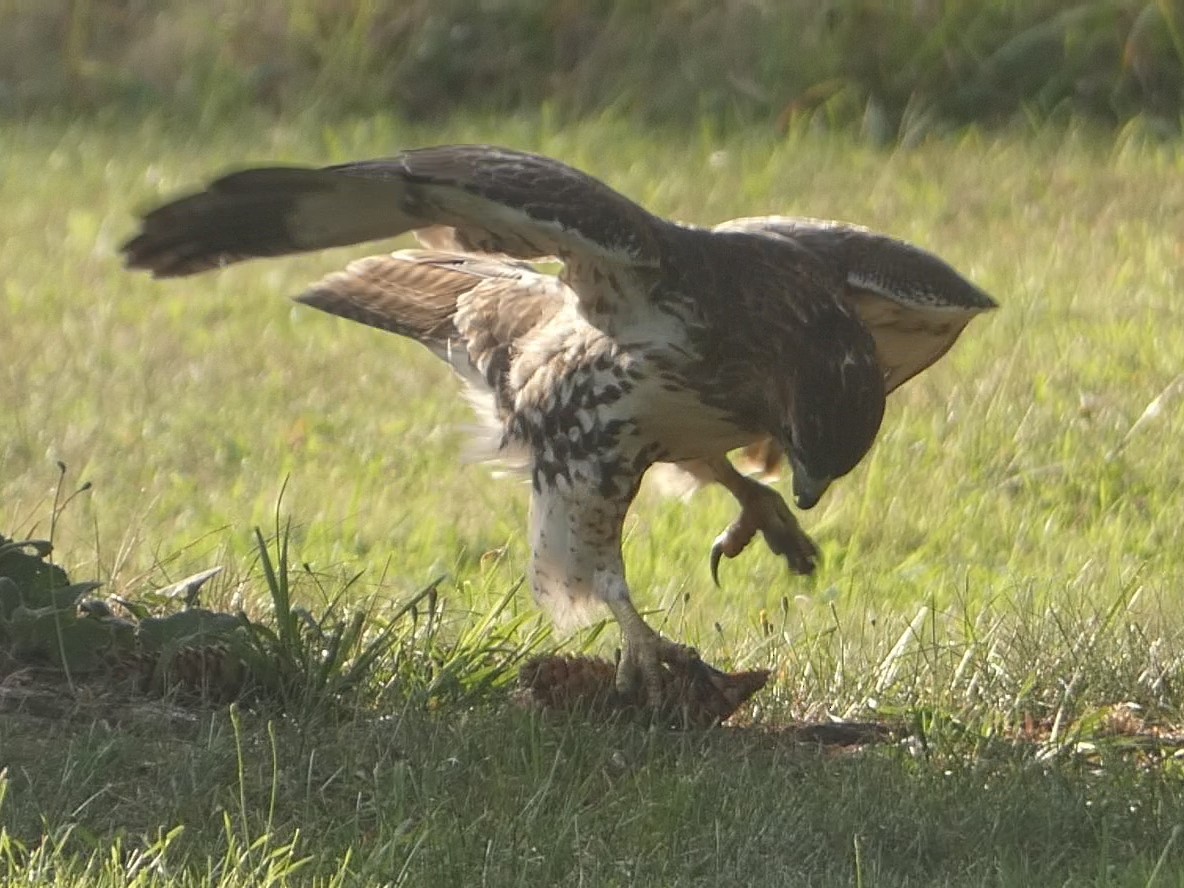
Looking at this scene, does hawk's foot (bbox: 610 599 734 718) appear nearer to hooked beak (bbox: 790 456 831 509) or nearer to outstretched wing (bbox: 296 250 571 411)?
hooked beak (bbox: 790 456 831 509)

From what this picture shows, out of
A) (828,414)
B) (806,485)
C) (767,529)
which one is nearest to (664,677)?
(806,485)

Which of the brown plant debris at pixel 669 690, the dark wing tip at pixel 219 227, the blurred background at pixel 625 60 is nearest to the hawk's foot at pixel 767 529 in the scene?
the brown plant debris at pixel 669 690

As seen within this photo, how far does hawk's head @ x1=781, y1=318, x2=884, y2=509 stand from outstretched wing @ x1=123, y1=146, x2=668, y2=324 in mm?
438

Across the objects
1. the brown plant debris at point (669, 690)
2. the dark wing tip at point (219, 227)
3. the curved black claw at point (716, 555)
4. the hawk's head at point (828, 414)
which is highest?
the dark wing tip at point (219, 227)

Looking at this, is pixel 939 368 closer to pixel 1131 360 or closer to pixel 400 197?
pixel 1131 360

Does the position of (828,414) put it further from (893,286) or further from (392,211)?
(392,211)

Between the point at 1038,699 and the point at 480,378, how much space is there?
1.74 meters

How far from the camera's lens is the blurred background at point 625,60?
10.9 metres

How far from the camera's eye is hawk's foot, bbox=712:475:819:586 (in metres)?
5.87

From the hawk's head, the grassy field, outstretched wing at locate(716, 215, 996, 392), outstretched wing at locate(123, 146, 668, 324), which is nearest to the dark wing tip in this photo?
outstretched wing at locate(123, 146, 668, 324)

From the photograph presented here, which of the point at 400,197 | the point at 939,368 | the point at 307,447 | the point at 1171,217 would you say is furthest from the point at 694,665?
the point at 1171,217

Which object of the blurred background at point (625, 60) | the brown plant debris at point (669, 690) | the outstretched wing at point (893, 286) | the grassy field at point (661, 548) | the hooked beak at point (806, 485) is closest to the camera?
the grassy field at point (661, 548)

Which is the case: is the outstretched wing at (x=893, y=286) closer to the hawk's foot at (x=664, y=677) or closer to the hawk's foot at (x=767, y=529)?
the hawk's foot at (x=767, y=529)

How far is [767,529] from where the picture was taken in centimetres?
591
